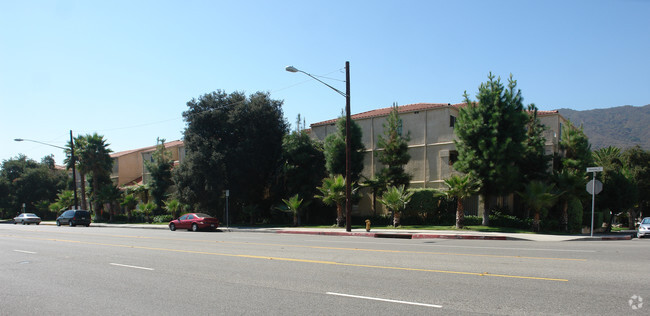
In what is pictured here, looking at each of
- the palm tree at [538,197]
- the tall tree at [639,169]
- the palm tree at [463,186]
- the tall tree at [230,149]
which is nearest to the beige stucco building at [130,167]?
the tall tree at [230,149]

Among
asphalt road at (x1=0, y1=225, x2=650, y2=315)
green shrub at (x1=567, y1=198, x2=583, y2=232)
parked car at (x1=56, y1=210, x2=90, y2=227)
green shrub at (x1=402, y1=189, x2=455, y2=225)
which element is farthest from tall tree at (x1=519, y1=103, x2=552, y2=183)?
parked car at (x1=56, y1=210, x2=90, y2=227)

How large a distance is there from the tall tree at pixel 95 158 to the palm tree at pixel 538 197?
138 feet

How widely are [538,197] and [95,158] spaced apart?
142ft

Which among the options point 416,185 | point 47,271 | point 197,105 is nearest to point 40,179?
point 197,105

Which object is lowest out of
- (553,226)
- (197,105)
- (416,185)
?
(553,226)

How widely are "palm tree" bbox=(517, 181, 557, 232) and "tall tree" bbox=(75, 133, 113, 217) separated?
138 feet

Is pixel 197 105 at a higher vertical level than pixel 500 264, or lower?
higher

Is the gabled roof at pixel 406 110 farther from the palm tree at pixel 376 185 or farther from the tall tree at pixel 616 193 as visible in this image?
the tall tree at pixel 616 193

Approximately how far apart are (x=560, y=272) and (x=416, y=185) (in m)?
23.8

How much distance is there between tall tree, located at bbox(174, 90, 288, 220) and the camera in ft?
114

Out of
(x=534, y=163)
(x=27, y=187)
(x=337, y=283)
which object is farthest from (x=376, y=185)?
(x=27, y=187)

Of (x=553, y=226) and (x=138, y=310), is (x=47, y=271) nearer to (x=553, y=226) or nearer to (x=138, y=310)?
(x=138, y=310)

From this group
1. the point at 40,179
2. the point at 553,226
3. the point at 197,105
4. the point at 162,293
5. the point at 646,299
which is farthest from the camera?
the point at 40,179

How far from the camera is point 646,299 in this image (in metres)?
6.80
